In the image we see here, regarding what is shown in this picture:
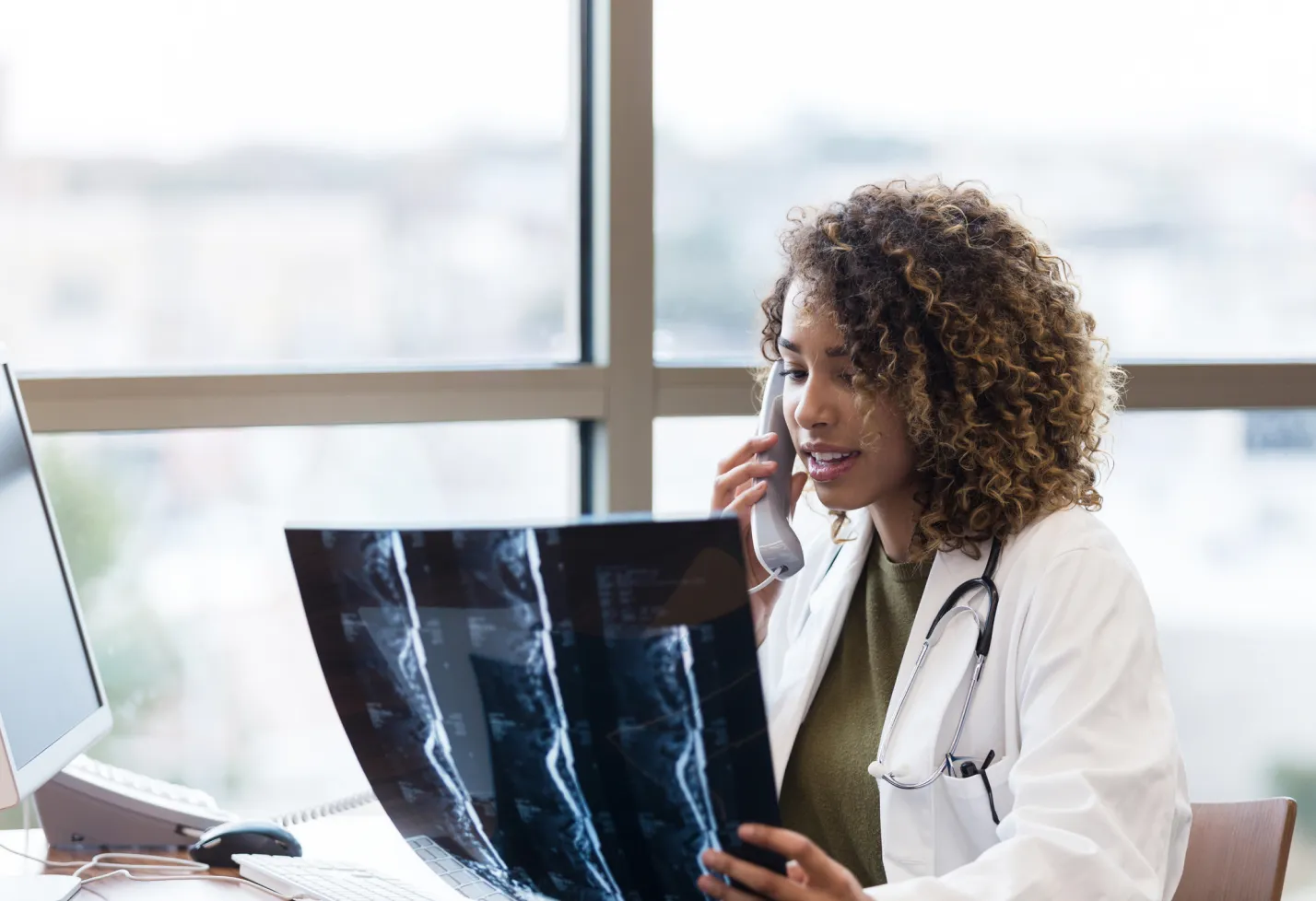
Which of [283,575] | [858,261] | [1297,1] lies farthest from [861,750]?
[1297,1]

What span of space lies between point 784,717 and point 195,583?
3.59 ft

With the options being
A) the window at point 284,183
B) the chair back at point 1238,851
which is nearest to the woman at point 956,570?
the chair back at point 1238,851

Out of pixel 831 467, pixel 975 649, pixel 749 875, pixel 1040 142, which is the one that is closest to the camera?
pixel 749 875

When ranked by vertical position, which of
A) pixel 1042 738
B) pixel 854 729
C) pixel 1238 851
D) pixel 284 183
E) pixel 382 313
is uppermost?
pixel 284 183

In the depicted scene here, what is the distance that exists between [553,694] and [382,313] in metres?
1.35

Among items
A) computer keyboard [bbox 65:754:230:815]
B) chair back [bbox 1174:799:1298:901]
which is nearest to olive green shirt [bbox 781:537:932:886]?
chair back [bbox 1174:799:1298:901]

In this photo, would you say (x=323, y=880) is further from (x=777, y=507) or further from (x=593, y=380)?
(x=593, y=380)

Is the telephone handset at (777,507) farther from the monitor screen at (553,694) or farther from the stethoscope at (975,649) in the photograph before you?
the monitor screen at (553,694)

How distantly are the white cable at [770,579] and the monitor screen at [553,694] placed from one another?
667mm

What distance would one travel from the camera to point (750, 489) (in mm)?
1761

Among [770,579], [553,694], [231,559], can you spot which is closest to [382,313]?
[231,559]

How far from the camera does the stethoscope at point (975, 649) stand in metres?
1.43

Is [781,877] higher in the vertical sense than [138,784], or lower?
higher

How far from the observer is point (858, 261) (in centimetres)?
156
